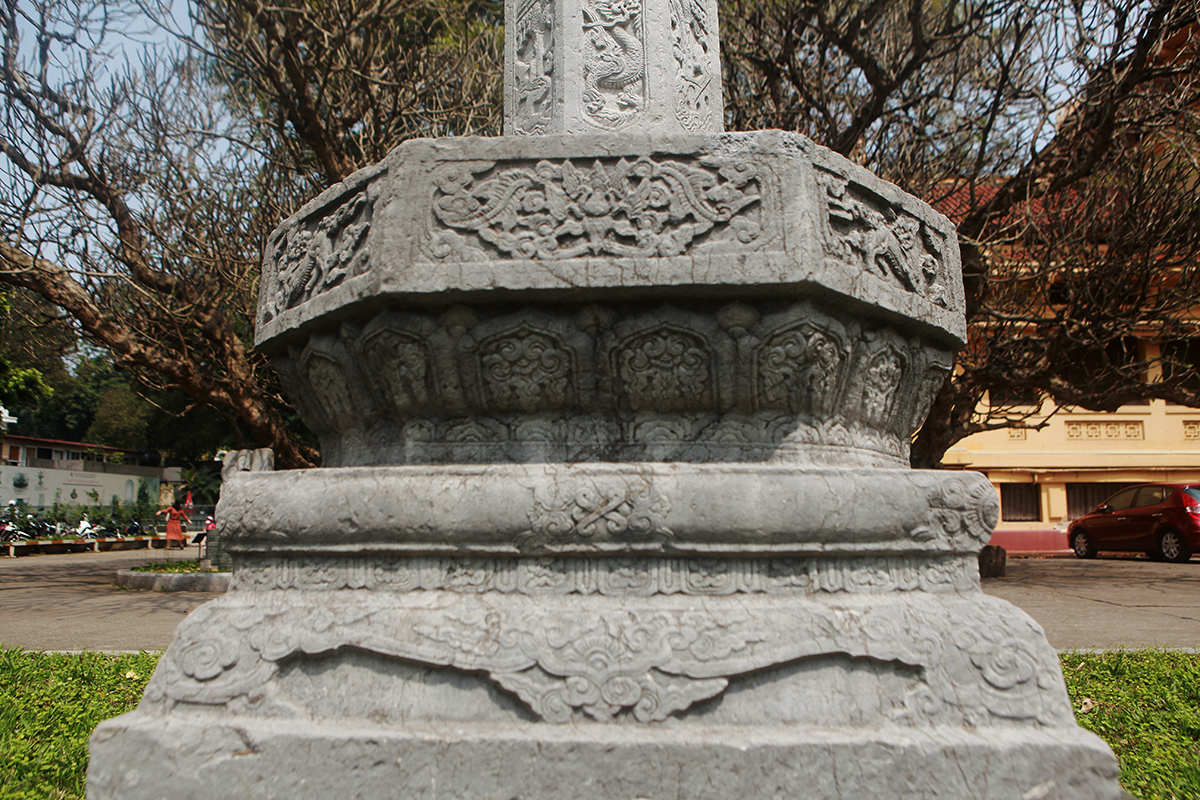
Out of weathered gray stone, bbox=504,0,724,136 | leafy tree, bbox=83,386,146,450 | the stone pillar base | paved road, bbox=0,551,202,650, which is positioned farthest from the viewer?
leafy tree, bbox=83,386,146,450

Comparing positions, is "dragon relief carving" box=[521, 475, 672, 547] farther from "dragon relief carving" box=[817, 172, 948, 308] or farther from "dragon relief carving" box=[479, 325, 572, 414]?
"dragon relief carving" box=[817, 172, 948, 308]

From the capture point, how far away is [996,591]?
8.16 meters

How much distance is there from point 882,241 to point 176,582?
9.24 metres

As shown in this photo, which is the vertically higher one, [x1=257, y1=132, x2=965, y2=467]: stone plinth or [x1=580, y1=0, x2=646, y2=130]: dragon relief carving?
[x1=580, y1=0, x2=646, y2=130]: dragon relief carving

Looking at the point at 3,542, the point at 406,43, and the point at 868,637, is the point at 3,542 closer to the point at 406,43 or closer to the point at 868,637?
the point at 406,43

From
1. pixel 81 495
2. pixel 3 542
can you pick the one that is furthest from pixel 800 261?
pixel 81 495

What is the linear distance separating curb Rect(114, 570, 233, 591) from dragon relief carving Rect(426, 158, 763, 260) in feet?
27.5

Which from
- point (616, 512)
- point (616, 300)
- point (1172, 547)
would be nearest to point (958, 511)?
point (616, 512)

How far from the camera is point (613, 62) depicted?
106 inches

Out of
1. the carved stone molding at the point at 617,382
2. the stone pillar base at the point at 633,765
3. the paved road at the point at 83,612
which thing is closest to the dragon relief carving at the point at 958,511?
the carved stone molding at the point at 617,382

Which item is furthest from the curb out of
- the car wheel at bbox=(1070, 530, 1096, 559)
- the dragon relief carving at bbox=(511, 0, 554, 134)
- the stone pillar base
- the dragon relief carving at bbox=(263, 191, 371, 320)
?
the car wheel at bbox=(1070, 530, 1096, 559)

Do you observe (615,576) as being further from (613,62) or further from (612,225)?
(613,62)

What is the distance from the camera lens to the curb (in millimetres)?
8945

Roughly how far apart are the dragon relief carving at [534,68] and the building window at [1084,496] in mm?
18003
